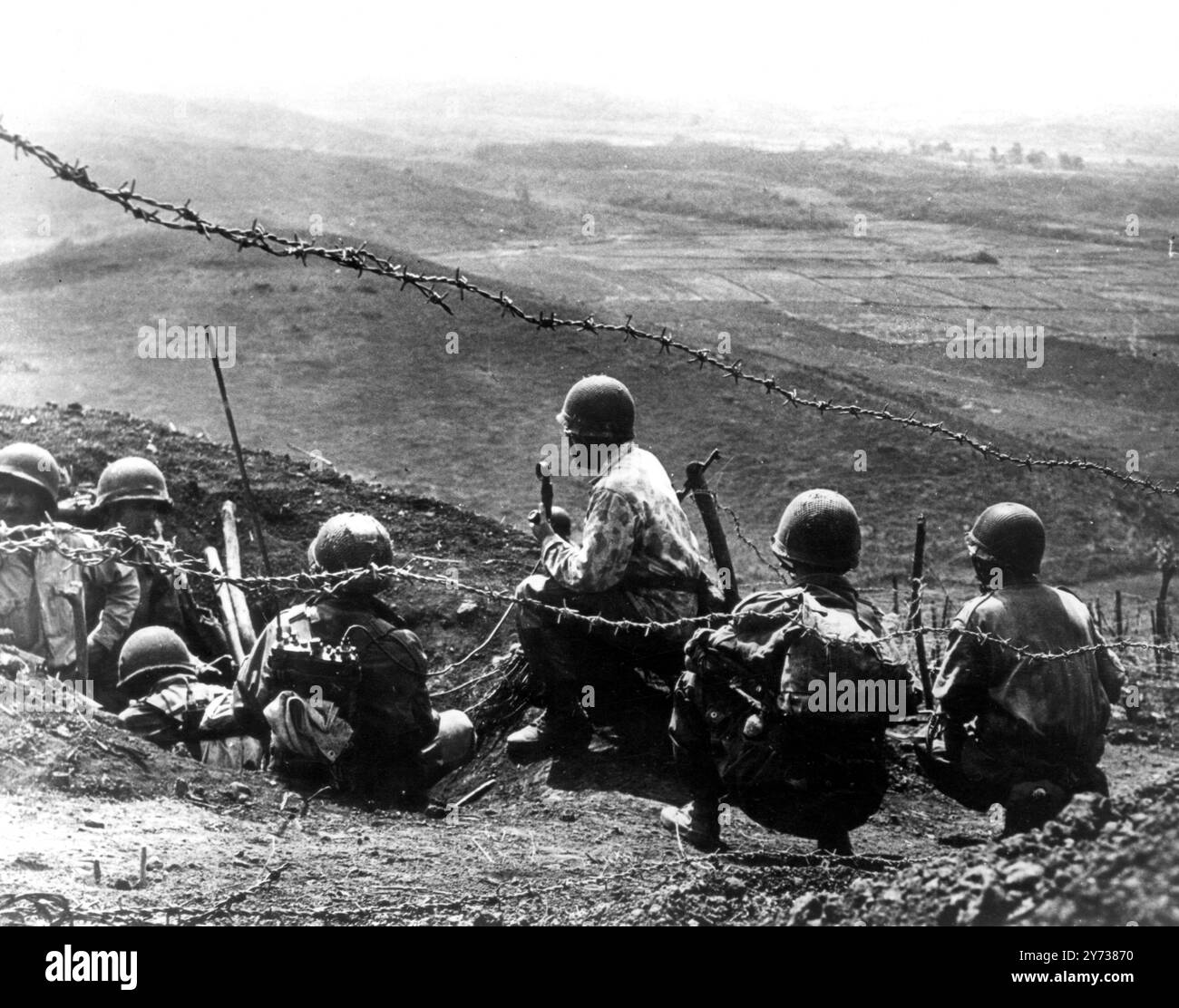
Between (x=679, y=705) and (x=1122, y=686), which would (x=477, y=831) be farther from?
(x=1122, y=686)

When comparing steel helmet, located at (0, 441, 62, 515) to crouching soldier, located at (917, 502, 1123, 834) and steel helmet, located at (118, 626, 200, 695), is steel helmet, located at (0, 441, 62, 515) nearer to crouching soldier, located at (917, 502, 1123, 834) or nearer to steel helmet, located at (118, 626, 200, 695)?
steel helmet, located at (118, 626, 200, 695)

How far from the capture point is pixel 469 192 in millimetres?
35500

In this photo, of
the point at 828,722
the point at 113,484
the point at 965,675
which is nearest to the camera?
the point at 828,722

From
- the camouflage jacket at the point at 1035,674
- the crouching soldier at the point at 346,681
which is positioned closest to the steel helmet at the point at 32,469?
the crouching soldier at the point at 346,681

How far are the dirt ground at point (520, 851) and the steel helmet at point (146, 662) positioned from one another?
95 cm

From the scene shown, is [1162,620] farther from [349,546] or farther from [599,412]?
[349,546]

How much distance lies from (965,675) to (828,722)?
929 millimetres

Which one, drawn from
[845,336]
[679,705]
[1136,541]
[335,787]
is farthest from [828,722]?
[845,336]

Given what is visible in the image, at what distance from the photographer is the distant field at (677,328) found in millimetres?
15148
